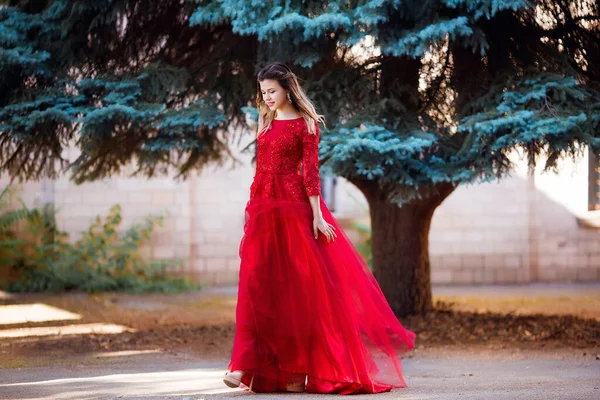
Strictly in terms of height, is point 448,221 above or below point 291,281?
above

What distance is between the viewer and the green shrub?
12.6 m

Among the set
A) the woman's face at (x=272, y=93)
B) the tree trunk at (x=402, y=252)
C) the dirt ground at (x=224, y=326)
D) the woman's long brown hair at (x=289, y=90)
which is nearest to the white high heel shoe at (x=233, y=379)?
the woman's long brown hair at (x=289, y=90)

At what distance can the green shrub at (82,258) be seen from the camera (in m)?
12.6

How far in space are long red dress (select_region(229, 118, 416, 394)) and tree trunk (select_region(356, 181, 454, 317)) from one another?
415 centimetres

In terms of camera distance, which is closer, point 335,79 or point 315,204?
point 315,204

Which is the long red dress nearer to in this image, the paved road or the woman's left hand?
the woman's left hand

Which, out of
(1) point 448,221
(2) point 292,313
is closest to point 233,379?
(2) point 292,313

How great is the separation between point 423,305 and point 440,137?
2.74m

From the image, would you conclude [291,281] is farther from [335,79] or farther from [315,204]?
[335,79]

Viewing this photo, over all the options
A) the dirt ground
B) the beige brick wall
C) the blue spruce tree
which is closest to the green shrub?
the beige brick wall

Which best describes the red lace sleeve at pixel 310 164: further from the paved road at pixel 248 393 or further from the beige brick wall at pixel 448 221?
the beige brick wall at pixel 448 221

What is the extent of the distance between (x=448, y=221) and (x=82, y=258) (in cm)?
634

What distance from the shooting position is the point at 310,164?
14.7 feet

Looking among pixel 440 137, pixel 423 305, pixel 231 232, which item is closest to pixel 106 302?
pixel 231 232
